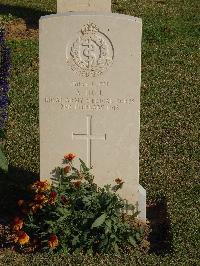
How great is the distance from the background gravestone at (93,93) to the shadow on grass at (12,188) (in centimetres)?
55

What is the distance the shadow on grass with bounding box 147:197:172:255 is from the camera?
5.50 metres

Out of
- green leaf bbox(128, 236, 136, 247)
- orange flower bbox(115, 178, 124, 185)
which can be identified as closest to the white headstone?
orange flower bbox(115, 178, 124, 185)

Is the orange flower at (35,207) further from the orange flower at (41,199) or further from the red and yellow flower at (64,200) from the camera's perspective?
the red and yellow flower at (64,200)

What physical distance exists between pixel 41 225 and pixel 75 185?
0.42 meters

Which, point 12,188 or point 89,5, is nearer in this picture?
point 12,188

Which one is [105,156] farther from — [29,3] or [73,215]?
[29,3]

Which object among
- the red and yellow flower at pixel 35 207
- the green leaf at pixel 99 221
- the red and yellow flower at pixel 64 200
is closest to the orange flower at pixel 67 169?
the red and yellow flower at pixel 64 200

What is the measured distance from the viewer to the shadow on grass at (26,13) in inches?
440

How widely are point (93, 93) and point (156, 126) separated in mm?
2379

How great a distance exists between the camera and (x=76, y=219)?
536cm

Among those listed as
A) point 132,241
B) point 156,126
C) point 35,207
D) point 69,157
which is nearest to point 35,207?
point 35,207

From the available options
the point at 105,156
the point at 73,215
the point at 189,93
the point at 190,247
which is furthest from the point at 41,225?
the point at 189,93

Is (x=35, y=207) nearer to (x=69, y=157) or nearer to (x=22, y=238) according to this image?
(x=22, y=238)

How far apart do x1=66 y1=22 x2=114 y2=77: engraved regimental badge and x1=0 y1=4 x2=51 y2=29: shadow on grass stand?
19.0ft
